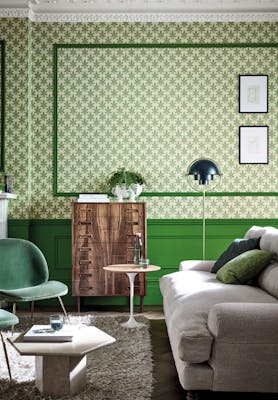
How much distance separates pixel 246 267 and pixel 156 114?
7.90 feet

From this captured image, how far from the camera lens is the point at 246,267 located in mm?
3859

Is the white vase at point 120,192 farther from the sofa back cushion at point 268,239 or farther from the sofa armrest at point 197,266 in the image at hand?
the sofa back cushion at point 268,239

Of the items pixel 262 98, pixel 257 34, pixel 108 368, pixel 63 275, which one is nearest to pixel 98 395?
pixel 108 368

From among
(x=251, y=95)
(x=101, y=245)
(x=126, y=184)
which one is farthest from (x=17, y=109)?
(x=251, y=95)

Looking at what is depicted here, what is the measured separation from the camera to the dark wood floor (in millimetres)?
2857

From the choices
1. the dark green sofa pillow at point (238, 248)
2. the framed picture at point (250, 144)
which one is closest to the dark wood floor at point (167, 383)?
the dark green sofa pillow at point (238, 248)

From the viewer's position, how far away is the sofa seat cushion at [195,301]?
8.49ft

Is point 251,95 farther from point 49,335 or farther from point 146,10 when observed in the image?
point 49,335

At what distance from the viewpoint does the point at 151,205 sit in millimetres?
5715

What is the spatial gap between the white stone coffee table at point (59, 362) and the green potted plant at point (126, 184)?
8.73 feet

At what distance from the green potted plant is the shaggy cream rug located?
1607 millimetres

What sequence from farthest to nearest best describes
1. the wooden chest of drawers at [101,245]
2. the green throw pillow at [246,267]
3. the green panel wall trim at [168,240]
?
1. the green panel wall trim at [168,240]
2. the wooden chest of drawers at [101,245]
3. the green throw pillow at [246,267]

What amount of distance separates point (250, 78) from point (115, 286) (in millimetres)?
2614

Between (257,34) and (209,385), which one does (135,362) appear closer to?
(209,385)
